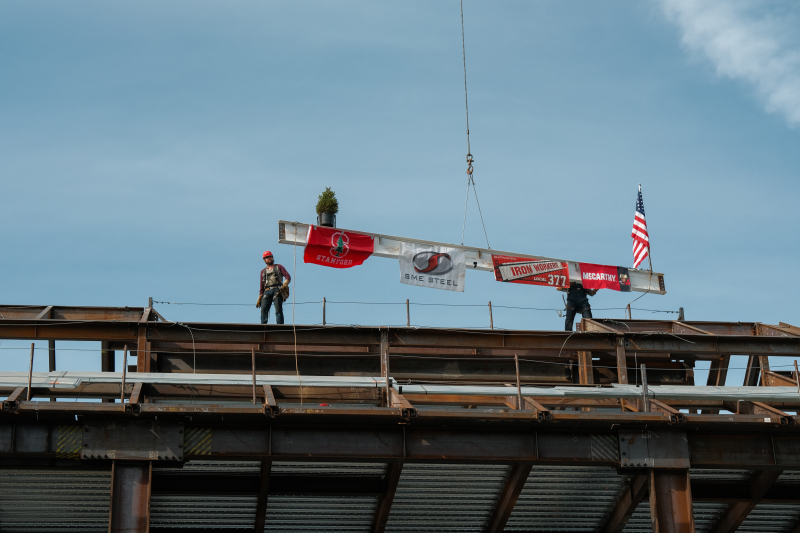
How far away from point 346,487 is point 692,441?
6.50 metres

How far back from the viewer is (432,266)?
26453 millimetres

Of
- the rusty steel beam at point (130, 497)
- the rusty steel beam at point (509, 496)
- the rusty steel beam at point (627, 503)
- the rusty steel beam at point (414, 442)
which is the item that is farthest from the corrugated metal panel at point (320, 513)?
the rusty steel beam at point (627, 503)

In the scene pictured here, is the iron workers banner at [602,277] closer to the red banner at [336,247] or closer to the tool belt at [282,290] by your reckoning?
the red banner at [336,247]

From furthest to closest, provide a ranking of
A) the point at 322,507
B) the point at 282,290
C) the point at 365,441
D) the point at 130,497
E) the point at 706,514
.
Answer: the point at 282,290, the point at 706,514, the point at 322,507, the point at 365,441, the point at 130,497

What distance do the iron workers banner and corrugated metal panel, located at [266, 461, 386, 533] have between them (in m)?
11.3

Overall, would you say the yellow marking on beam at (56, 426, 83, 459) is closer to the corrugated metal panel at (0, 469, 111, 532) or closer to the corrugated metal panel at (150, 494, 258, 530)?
the corrugated metal panel at (0, 469, 111, 532)

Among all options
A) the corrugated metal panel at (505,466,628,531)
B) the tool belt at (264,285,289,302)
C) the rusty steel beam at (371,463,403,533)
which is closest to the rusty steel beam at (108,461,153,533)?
the rusty steel beam at (371,463,403,533)

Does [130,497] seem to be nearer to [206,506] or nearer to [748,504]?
[206,506]

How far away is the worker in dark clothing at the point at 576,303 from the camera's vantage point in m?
26.2

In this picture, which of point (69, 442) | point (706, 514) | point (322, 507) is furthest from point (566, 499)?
point (69, 442)

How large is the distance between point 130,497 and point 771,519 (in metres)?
13.4

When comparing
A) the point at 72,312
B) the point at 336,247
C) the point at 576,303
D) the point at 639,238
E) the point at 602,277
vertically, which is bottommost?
the point at 72,312

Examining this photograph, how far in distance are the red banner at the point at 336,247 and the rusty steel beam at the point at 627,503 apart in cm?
1032

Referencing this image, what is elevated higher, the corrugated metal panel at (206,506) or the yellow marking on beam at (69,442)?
the yellow marking on beam at (69,442)
